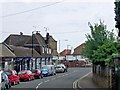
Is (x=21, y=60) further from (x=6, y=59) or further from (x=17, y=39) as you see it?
(x=17, y=39)

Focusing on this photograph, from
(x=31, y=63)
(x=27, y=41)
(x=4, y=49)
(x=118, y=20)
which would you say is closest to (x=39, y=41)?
(x=27, y=41)

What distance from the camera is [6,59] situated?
54.4 m

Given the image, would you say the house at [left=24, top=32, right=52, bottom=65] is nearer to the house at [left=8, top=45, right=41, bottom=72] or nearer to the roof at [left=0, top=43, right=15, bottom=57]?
the house at [left=8, top=45, right=41, bottom=72]

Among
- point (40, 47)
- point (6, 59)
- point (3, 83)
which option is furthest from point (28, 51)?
point (3, 83)

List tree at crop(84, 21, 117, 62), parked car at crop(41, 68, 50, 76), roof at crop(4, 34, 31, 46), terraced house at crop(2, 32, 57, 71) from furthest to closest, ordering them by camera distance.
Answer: roof at crop(4, 34, 31, 46), terraced house at crop(2, 32, 57, 71), parked car at crop(41, 68, 50, 76), tree at crop(84, 21, 117, 62)

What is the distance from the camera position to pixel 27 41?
8956 cm

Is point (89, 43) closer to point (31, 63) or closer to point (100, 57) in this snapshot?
point (100, 57)

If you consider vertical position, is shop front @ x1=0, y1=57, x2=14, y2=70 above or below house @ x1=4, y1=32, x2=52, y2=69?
below

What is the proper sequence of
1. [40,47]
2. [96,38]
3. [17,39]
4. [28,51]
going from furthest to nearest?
[17,39]
[40,47]
[28,51]
[96,38]

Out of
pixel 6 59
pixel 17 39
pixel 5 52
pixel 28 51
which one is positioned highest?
pixel 17 39

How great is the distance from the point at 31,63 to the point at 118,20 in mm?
54902

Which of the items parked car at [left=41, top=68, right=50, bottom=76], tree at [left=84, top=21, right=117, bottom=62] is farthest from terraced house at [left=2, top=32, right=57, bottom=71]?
tree at [left=84, top=21, right=117, bottom=62]

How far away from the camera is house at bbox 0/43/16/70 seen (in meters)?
53.0

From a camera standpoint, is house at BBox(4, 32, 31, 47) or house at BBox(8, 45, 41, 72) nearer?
house at BBox(8, 45, 41, 72)
